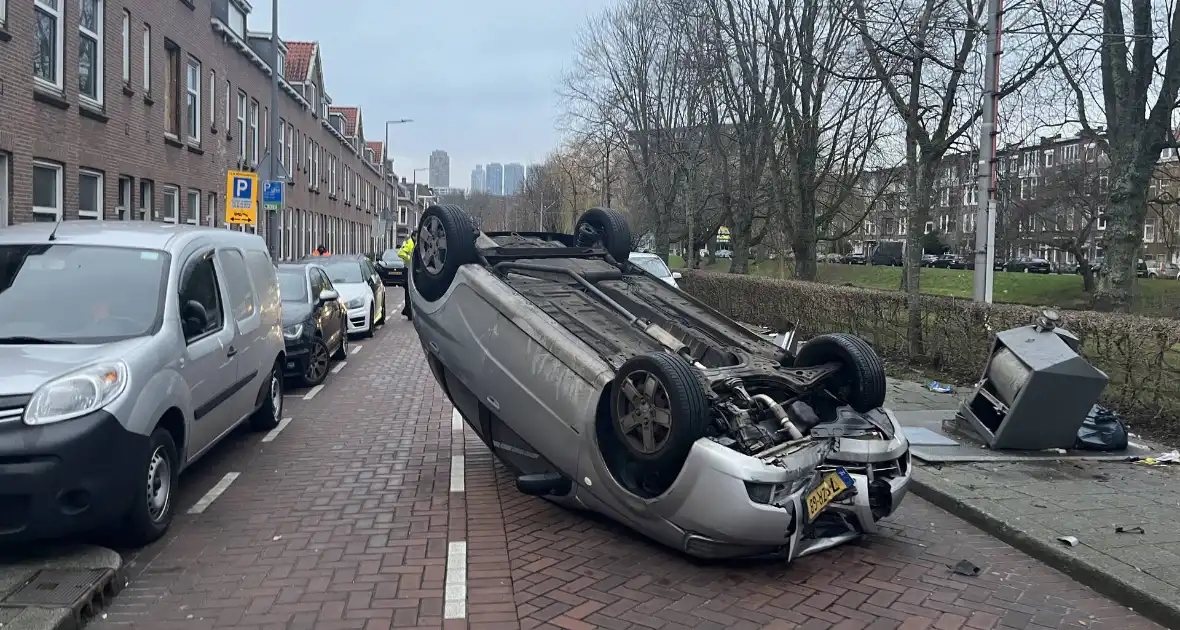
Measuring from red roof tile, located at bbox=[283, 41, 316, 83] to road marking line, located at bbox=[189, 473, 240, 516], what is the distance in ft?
117

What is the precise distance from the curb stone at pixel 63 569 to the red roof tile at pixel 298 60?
37.5 m

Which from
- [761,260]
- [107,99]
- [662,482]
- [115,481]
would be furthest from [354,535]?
[761,260]

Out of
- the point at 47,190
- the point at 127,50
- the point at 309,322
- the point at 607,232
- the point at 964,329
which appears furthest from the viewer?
the point at 127,50

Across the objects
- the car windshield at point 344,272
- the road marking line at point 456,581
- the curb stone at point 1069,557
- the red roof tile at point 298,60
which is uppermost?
the red roof tile at point 298,60

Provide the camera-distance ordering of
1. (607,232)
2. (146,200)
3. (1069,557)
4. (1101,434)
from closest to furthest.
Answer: (1069,557)
(1101,434)
(607,232)
(146,200)

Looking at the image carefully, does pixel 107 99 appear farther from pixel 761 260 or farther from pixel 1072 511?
pixel 761 260

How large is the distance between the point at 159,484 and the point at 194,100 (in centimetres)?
2060

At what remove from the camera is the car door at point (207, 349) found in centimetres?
609

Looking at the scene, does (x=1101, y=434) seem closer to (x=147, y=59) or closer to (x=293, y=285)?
(x=293, y=285)

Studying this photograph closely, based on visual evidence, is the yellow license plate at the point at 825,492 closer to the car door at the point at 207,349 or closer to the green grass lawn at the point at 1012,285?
the car door at the point at 207,349

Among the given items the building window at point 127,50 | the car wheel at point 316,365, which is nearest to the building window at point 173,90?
the building window at point 127,50

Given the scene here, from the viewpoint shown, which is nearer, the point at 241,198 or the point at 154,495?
the point at 154,495

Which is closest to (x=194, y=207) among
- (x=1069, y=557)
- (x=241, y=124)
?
(x=241, y=124)

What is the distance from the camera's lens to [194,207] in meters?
23.3
